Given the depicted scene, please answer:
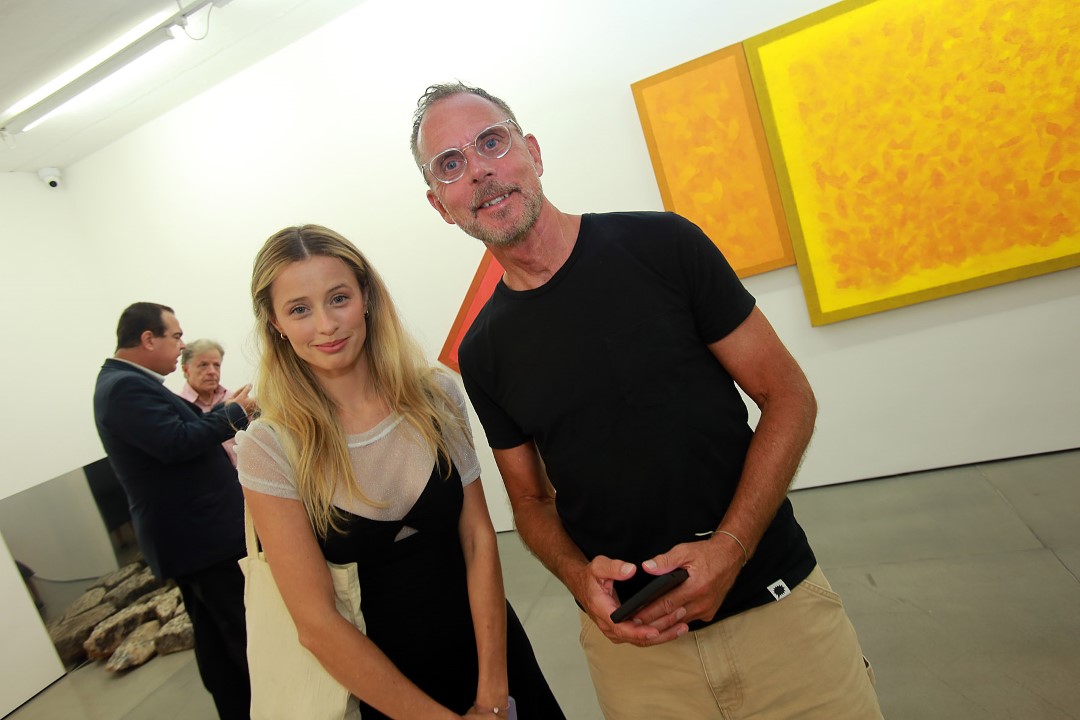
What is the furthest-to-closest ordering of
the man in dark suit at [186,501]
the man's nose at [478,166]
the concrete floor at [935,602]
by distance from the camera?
the man in dark suit at [186,501], the concrete floor at [935,602], the man's nose at [478,166]

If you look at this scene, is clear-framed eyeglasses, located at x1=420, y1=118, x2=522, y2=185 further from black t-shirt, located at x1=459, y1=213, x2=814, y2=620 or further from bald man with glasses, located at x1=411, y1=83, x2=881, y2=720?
black t-shirt, located at x1=459, y1=213, x2=814, y2=620

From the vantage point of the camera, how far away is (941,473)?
10.2 ft

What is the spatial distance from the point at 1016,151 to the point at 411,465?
2890 mm

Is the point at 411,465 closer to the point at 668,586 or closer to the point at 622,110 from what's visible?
the point at 668,586

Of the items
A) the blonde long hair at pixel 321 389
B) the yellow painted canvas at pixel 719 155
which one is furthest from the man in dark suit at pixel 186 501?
the yellow painted canvas at pixel 719 155

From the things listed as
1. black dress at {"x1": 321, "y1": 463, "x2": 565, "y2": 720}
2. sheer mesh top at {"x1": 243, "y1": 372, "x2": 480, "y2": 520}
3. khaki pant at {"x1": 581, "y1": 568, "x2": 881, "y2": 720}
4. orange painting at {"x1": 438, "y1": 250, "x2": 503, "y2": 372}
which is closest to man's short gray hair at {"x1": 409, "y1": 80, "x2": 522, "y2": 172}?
sheer mesh top at {"x1": 243, "y1": 372, "x2": 480, "y2": 520}

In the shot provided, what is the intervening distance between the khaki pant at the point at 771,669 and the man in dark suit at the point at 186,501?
189cm

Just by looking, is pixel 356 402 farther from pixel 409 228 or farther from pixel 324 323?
pixel 409 228

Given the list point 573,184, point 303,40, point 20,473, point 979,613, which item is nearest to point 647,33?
point 573,184

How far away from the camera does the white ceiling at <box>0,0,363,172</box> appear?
3037mm

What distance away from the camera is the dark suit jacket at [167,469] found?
2500 millimetres

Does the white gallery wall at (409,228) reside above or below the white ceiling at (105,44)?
below

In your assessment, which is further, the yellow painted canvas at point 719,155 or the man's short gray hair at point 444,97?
the yellow painted canvas at point 719,155

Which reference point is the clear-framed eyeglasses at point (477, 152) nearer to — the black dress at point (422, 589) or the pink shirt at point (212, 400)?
the black dress at point (422, 589)
